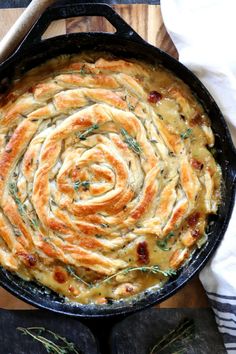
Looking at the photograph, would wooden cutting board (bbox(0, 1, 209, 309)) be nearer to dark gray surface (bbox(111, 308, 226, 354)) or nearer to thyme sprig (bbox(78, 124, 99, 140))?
dark gray surface (bbox(111, 308, 226, 354))

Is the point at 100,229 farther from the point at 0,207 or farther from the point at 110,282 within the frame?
the point at 0,207

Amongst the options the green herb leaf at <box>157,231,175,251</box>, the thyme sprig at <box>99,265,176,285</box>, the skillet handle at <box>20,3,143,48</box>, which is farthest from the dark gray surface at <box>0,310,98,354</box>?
the skillet handle at <box>20,3,143,48</box>

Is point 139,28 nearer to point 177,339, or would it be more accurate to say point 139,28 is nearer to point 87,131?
point 87,131

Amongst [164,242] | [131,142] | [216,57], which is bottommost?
[164,242]

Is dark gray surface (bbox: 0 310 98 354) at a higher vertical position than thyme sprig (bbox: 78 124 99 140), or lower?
lower

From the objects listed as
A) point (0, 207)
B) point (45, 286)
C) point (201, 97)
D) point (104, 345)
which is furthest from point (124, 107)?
point (104, 345)

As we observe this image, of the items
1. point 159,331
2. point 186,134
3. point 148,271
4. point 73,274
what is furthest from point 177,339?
point 186,134
